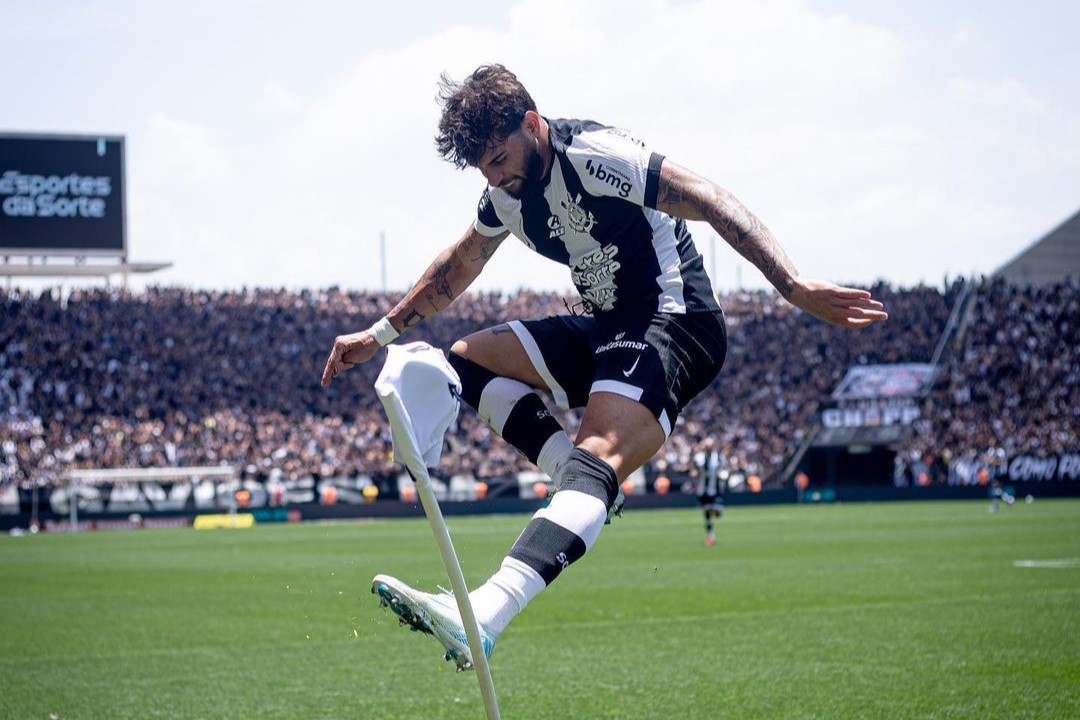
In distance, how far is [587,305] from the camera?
205 inches

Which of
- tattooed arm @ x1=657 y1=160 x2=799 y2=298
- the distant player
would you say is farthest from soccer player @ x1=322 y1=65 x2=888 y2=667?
the distant player

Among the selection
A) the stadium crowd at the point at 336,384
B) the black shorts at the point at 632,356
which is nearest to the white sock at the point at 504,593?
the black shorts at the point at 632,356

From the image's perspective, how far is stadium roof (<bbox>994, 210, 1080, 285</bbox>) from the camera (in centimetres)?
5347

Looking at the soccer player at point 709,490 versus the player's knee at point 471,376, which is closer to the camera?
the player's knee at point 471,376

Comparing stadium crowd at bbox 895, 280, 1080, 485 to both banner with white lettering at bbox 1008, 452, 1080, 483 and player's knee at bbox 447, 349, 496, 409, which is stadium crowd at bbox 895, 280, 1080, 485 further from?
player's knee at bbox 447, 349, 496, 409

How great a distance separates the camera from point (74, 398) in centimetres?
3881

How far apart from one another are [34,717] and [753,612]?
6428mm

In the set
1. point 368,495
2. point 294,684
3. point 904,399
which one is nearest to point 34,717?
point 294,684

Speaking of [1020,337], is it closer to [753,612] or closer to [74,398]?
[74,398]

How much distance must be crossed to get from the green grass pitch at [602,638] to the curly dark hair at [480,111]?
171cm

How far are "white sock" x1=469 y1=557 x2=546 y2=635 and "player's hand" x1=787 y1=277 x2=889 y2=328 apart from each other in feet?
4.12

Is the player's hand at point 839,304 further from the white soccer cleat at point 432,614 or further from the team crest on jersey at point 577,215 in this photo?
the white soccer cleat at point 432,614

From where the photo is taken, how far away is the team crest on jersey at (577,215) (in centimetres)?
485

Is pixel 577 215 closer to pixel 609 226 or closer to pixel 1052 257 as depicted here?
pixel 609 226
